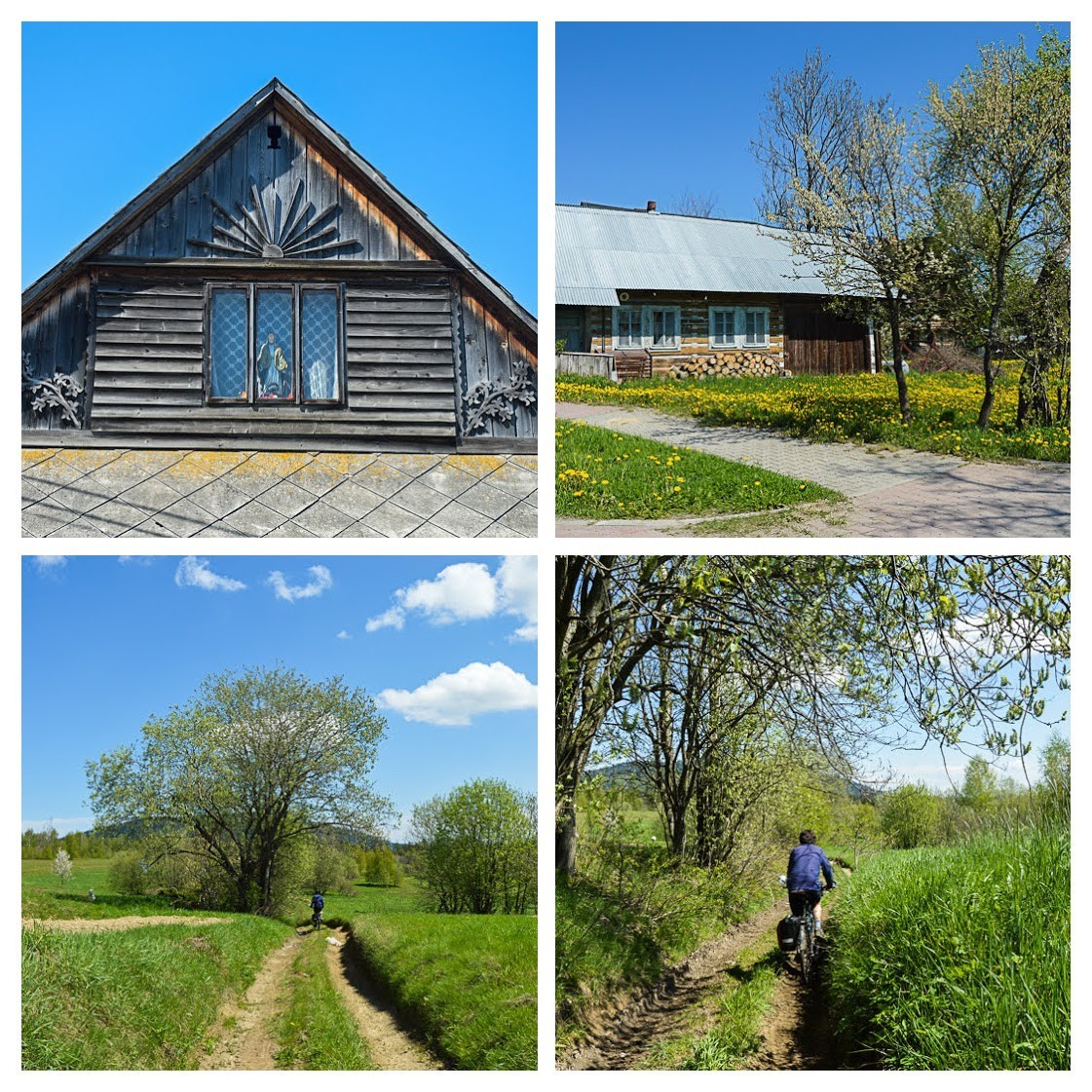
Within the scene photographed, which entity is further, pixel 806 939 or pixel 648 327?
pixel 648 327

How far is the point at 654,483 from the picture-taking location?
5.72m

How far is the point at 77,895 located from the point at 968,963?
172 inches

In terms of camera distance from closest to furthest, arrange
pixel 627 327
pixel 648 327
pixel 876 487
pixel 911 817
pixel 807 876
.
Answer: pixel 807 876
pixel 911 817
pixel 876 487
pixel 627 327
pixel 648 327

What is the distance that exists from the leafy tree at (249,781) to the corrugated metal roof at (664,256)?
4892 millimetres

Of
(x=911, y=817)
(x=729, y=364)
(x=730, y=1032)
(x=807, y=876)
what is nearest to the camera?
(x=730, y=1032)

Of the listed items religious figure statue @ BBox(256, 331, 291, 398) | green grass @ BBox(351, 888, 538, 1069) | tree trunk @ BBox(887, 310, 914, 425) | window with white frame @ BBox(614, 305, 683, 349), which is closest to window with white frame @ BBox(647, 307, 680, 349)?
window with white frame @ BBox(614, 305, 683, 349)

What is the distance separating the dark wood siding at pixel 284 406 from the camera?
5027 mm

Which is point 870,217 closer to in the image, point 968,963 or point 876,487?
point 876,487

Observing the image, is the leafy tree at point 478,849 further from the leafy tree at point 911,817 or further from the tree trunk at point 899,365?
the tree trunk at point 899,365

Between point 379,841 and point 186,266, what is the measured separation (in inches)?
146

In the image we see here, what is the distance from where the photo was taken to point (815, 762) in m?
5.52

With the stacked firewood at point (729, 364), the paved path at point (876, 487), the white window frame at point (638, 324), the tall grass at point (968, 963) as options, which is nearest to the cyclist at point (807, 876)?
the tall grass at point (968, 963)

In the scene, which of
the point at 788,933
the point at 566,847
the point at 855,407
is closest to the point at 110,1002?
the point at 566,847

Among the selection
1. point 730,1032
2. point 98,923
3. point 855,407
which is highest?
point 855,407
